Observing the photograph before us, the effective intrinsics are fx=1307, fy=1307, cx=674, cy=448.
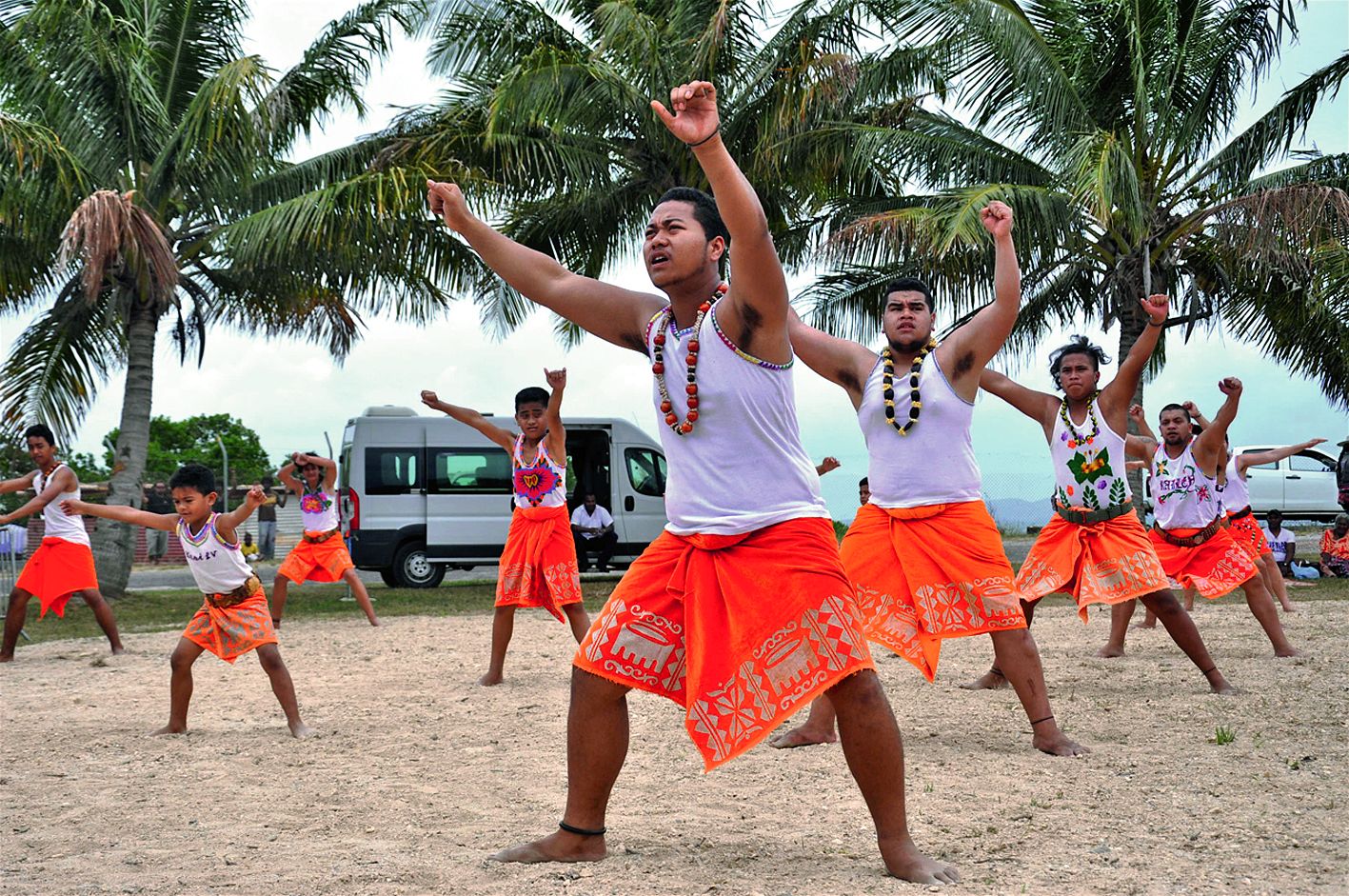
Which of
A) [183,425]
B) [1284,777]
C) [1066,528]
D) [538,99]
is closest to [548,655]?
[1066,528]

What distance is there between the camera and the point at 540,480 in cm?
820

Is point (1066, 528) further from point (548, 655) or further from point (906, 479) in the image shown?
point (548, 655)

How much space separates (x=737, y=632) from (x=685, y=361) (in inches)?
29.8

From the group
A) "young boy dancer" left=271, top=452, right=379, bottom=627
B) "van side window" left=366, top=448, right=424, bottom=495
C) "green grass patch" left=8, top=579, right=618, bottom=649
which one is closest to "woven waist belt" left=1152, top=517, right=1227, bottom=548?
"young boy dancer" left=271, top=452, right=379, bottom=627

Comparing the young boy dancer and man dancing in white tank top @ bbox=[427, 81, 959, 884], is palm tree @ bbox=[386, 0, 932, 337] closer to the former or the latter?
the young boy dancer

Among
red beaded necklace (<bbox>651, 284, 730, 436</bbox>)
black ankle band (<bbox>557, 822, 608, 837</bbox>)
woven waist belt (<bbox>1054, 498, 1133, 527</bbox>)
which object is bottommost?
black ankle band (<bbox>557, 822, 608, 837</bbox>)

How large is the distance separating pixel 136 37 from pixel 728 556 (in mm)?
14655

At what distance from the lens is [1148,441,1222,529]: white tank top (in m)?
8.23

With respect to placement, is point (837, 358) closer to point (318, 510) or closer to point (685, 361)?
point (685, 361)

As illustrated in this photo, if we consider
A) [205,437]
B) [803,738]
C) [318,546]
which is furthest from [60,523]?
[205,437]

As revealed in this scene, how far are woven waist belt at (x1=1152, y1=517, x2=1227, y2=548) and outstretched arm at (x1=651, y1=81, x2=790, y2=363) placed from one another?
560cm

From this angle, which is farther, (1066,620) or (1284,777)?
(1066,620)

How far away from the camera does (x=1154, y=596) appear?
6523mm

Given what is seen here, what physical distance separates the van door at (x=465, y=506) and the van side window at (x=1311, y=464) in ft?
51.5
